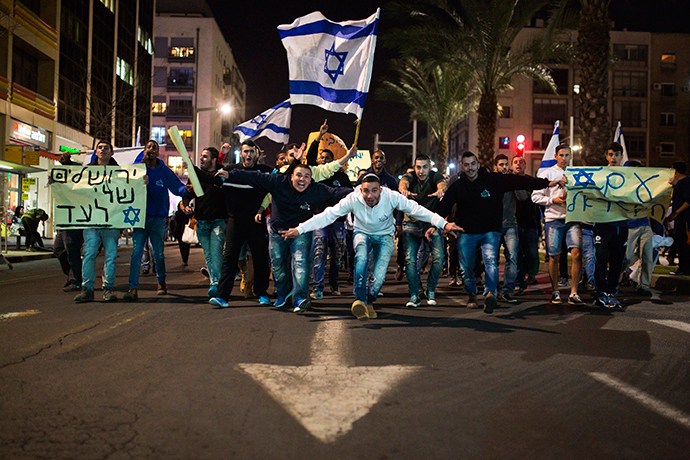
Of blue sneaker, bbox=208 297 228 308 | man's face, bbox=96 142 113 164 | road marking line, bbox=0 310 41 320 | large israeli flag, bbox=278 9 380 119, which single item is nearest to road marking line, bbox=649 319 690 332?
blue sneaker, bbox=208 297 228 308

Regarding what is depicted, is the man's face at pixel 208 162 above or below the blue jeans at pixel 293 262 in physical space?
above

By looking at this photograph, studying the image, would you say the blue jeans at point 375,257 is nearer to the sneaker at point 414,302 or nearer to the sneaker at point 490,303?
the sneaker at point 414,302

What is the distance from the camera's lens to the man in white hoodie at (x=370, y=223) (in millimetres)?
7176

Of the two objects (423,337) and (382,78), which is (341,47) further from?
(382,78)

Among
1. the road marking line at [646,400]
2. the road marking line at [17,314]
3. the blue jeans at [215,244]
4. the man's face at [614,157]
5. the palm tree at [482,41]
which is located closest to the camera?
the road marking line at [646,400]

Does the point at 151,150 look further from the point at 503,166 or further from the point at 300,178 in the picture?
the point at 503,166

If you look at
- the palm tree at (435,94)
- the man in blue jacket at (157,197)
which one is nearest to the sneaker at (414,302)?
the man in blue jacket at (157,197)

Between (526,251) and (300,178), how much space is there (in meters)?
4.05

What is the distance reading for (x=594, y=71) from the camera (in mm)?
16016

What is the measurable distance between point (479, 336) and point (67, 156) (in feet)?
22.4

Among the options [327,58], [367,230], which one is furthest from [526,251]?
[327,58]

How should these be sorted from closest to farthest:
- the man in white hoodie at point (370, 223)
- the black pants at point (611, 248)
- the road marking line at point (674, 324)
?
the road marking line at point (674, 324), the man in white hoodie at point (370, 223), the black pants at point (611, 248)

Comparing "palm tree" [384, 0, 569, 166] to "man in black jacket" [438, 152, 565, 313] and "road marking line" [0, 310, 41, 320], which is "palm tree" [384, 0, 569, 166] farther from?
"road marking line" [0, 310, 41, 320]

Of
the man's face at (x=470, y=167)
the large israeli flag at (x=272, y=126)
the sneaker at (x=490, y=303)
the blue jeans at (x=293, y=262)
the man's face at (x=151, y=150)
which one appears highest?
the large israeli flag at (x=272, y=126)
